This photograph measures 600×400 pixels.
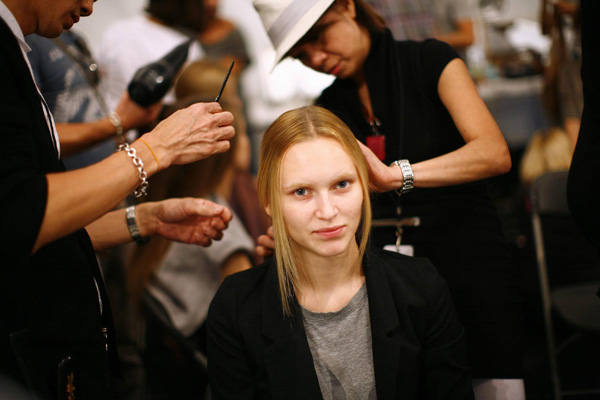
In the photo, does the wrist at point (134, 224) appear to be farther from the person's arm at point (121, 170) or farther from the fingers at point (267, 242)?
the person's arm at point (121, 170)

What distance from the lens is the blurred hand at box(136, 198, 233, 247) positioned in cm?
133

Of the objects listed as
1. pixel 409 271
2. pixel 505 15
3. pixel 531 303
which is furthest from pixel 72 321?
pixel 505 15

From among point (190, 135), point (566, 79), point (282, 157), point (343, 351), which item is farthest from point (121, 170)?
point (566, 79)

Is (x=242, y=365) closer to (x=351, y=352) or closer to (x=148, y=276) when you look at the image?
Answer: (x=351, y=352)

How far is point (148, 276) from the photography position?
1949 millimetres

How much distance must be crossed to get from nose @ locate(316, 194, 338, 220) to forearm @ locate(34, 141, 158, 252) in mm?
362

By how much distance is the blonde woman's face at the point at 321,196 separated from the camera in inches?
44.3

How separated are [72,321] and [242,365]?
377 mm

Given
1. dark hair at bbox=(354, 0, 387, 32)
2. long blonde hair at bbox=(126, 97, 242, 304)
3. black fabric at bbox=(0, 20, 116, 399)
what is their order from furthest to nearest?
1. long blonde hair at bbox=(126, 97, 242, 304)
2. dark hair at bbox=(354, 0, 387, 32)
3. black fabric at bbox=(0, 20, 116, 399)

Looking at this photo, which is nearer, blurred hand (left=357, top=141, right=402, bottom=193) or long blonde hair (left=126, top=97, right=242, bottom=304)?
blurred hand (left=357, top=141, right=402, bottom=193)

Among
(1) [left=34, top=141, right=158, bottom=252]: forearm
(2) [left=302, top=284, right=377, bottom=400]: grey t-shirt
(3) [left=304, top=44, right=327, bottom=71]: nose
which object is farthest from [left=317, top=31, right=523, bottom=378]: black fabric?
(1) [left=34, top=141, right=158, bottom=252]: forearm

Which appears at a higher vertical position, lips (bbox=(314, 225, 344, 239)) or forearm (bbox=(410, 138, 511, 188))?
forearm (bbox=(410, 138, 511, 188))

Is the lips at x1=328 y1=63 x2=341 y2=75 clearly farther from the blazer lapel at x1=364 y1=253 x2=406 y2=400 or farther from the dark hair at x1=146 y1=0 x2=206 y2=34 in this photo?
the dark hair at x1=146 y1=0 x2=206 y2=34

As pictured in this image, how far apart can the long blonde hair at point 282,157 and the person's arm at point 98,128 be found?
0.66 metres
